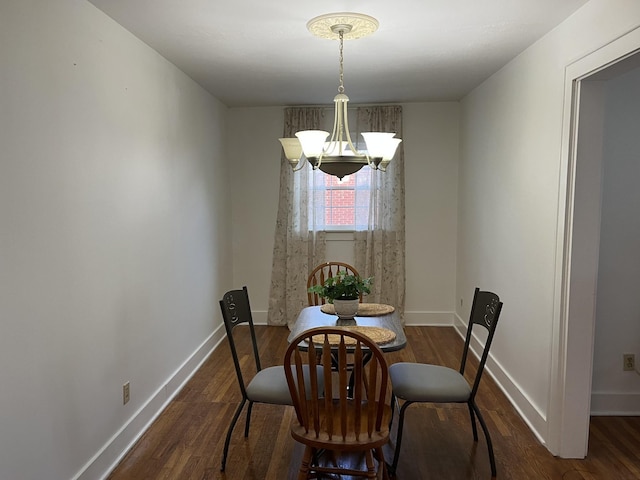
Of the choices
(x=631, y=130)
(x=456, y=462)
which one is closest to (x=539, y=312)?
(x=456, y=462)

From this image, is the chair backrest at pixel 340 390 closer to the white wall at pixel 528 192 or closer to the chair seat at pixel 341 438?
the chair seat at pixel 341 438

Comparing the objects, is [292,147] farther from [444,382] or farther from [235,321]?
[444,382]

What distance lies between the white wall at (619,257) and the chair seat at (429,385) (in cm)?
125

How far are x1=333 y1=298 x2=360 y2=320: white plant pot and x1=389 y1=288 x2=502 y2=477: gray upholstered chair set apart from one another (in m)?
0.41

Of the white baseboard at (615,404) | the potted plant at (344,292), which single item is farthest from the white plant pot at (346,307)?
the white baseboard at (615,404)

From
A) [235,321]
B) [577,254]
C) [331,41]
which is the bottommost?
[235,321]

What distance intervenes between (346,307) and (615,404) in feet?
6.51

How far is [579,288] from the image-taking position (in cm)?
262

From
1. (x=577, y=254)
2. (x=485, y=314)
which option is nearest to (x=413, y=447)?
(x=485, y=314)

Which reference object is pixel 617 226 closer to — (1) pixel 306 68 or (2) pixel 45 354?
(1) pixel 306 68

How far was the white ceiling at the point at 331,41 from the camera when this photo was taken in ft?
8.11

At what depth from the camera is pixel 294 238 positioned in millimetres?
5398

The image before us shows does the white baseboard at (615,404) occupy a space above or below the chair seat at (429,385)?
below

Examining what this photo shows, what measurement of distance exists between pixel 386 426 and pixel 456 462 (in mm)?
793
